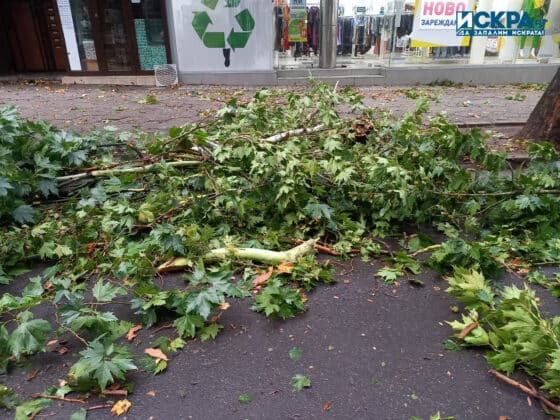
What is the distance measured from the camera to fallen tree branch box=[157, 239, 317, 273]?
9.55ft

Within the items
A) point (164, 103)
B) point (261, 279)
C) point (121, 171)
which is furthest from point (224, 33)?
point (261, 279)

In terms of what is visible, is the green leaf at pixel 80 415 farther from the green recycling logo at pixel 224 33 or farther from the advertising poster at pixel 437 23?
the advertising poster at pixel 437 23

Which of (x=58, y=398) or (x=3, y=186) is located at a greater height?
(x=3, y=186)

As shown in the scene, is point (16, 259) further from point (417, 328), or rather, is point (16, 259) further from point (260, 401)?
point (417, 328)

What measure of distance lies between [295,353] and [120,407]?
0.84m

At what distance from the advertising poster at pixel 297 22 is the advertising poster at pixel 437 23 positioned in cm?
312

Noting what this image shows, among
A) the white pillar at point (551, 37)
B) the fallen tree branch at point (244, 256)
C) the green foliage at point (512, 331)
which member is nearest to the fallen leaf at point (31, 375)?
the fallen tree branch at point (244, 256)

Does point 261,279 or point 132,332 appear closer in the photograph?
point 132,332

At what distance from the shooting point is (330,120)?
405 centimetres

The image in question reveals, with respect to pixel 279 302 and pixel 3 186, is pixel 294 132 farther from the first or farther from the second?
pixel 3 186

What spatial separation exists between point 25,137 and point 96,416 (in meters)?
2.84

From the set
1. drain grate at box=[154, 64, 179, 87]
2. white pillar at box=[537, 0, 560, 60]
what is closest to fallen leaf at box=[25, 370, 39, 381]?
drain grate at box=[154, 64, 179, 87]

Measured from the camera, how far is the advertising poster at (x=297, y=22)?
12531 mm

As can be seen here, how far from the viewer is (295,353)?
2.22m
